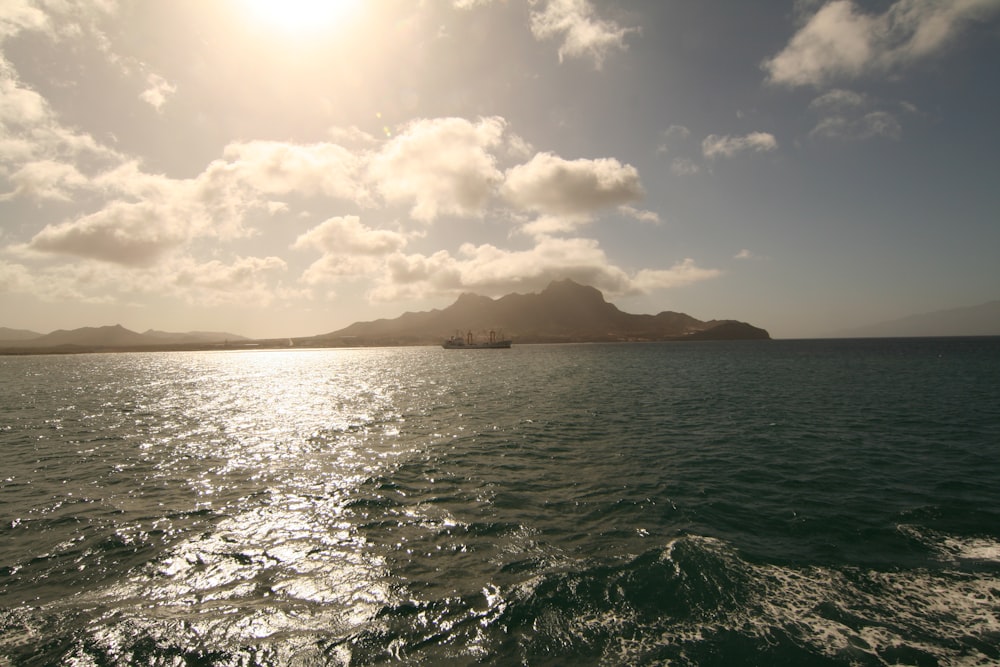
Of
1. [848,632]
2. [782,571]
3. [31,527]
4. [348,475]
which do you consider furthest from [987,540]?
[31,527]

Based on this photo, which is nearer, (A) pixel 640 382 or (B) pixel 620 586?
(B) pixel 620 586

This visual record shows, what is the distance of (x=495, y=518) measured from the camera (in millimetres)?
19188

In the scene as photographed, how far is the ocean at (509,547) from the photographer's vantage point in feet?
37.0

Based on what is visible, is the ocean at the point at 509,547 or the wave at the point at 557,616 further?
the ocean at the point at 509,547

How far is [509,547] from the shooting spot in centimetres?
1639

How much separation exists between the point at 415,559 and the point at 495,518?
445 centimetres

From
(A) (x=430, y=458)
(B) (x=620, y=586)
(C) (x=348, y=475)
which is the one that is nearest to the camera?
(B) (x=620, y=586)

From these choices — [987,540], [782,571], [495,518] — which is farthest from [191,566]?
[987,540]

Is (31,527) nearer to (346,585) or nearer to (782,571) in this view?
(346,585)

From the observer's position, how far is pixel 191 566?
15469mm

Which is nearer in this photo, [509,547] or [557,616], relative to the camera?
[557,616]

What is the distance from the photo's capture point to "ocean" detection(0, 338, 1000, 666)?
1128 cm

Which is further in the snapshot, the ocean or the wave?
the ocean

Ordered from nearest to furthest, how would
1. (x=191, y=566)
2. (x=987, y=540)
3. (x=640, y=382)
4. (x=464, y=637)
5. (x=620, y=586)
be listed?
(x=464, y=637) → (x=620, y=586) → (x=191, y=566) → (x=987, y=540) → (x=640, y=382)
